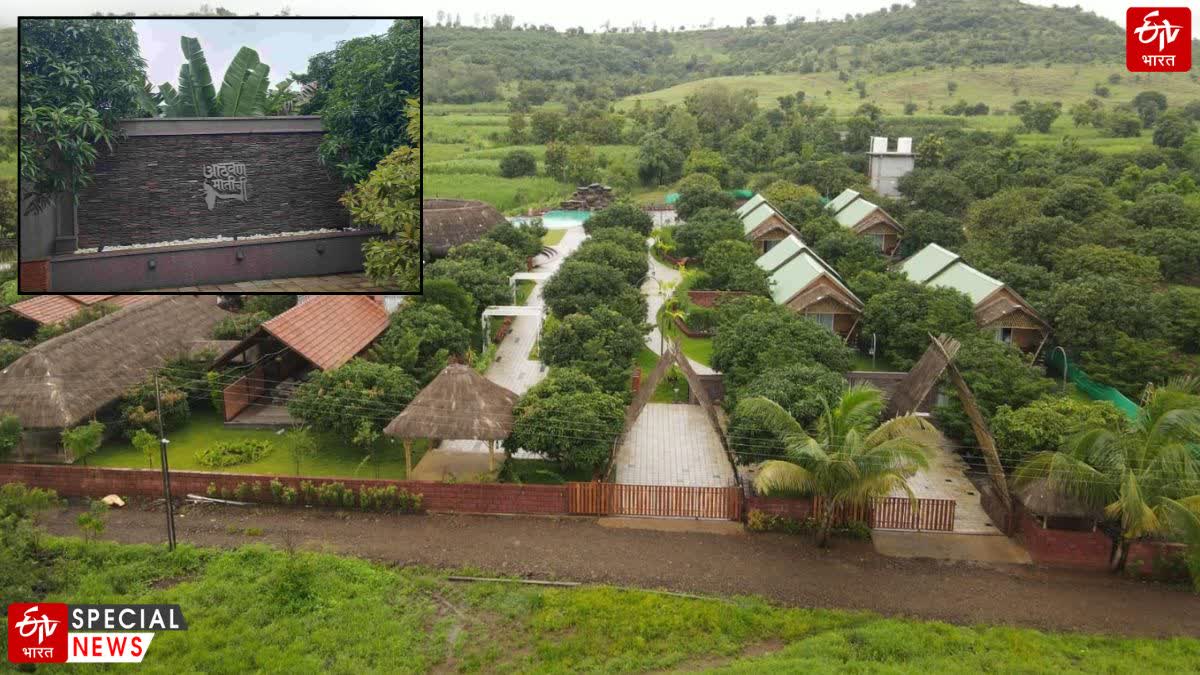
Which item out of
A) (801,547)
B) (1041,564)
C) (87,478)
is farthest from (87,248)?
(1041,564)

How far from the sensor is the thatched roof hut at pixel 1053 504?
13.5 metres

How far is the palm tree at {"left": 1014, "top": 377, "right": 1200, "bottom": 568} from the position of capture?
12.5 metres

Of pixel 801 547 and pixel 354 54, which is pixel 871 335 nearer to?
pixel 801 547

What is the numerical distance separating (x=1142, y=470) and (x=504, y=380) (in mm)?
14632

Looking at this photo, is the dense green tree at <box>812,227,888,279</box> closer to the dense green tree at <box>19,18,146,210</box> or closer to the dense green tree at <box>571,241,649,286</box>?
the dense green tree at <box>571,241,649,286</box>

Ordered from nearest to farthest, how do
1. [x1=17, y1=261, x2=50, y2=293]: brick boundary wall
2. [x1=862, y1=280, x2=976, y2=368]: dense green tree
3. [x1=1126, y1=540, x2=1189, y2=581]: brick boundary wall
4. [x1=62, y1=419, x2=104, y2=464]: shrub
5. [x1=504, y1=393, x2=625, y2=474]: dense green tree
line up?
1. [x1=17, y1=261, x2=50, y2=293]: brick boundary wall
2. [x1=1126, y1=540, x2=1189, y2=581]: brick boundary wall
3. [x1=504, y1=393, x2=625, y2=474]: dense green tree
4. [x1=62, y1=419, x2=104, y2=464]: shrub
5. [x1=862, y1=280, x2=976, y2=368]: dense green tree

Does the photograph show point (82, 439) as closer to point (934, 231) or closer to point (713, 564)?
point (713, 564)

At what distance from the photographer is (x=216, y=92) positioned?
8.95 m

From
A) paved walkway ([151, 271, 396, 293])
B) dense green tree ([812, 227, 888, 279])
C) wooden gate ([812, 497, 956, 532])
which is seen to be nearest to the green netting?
wooden gate ([812, 497, 956, 532])

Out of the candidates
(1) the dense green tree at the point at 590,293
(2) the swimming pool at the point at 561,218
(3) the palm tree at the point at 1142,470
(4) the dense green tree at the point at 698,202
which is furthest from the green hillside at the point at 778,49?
(3) the palm tree at the point at 1142,470

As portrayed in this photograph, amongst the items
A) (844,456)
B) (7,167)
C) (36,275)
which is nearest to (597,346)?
(844,456)

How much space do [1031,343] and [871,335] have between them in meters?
4.41

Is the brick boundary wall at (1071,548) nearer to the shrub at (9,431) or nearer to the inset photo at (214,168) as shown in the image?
the inset photo at (214,168)

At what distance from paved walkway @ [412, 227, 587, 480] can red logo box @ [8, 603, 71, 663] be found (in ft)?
21.6
